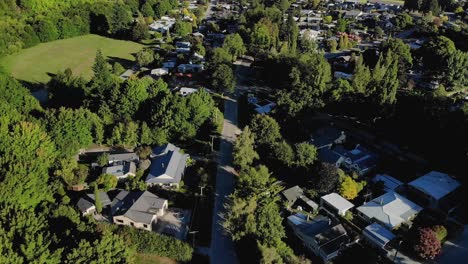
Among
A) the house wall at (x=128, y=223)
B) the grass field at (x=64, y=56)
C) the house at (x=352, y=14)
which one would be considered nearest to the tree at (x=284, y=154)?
the house wall at (x=128, y=223)

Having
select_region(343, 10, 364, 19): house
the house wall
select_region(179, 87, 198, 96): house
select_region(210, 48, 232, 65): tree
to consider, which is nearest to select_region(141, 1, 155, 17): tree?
select_region(210, 48, 232, 65): tree

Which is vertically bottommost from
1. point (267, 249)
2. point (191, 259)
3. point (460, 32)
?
point (191, 259)

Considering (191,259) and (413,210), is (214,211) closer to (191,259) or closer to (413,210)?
(191,259)

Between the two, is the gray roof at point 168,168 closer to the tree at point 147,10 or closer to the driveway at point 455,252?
the driveway at point 455,252

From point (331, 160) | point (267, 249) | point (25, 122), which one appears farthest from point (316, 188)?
point (25, 122)

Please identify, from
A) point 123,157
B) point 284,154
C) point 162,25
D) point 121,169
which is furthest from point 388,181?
point 162,25
